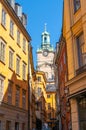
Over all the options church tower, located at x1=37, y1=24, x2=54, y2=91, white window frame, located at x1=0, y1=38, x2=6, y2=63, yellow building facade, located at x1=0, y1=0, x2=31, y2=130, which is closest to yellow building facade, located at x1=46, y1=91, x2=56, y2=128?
church tower, located at x1=37, y1=24, x2=54, y2=91

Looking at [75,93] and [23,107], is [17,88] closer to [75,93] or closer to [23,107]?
[23,107]

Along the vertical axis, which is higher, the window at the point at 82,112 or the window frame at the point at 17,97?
the window frame at the point at 17,97

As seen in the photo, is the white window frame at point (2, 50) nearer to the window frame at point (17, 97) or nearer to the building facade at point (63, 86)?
the window frame at point (17, 97)

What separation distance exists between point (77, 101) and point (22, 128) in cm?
1451

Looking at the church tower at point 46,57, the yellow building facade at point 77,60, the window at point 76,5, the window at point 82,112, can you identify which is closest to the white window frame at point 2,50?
the yellow building facade at point 77,60

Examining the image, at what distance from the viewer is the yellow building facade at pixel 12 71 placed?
77.0ft

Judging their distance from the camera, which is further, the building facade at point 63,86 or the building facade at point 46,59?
the building facade at point 46,59

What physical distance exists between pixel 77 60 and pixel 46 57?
4227 inches

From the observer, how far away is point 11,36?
86.7ft

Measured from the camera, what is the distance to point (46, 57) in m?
123

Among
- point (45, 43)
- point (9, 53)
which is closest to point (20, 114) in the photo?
point (9, 53)

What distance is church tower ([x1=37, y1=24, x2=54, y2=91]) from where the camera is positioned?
118m

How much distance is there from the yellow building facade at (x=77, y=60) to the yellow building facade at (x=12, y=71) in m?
8.00

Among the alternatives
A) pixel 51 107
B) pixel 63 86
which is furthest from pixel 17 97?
pixel 51 107
